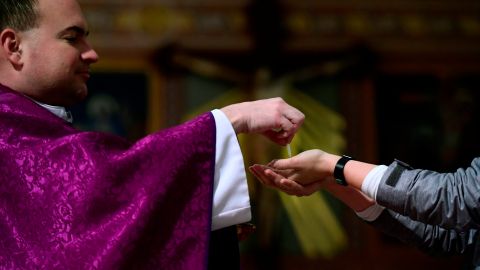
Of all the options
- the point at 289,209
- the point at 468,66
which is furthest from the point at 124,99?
the point at 468,66

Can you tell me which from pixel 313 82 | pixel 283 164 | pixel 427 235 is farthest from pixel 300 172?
pixel 313 82

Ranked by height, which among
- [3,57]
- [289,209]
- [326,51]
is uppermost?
[3,57]

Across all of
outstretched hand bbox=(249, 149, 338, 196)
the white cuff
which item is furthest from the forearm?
the white cuff

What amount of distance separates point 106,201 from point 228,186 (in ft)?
1.07

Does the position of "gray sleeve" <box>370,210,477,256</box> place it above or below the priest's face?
below

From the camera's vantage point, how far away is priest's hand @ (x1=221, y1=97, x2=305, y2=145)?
2164 mm

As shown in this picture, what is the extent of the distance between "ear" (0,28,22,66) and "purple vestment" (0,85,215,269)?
28 centimetres

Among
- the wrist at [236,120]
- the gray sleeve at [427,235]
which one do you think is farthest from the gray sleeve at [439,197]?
the wrist at [236,120]

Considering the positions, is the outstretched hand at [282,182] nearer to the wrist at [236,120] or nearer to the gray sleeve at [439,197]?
the wrist at [236,120]

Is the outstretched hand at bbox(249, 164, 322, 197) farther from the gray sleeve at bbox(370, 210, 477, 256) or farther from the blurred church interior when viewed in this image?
the blurred church interior

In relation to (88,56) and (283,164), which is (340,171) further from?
(88,56)

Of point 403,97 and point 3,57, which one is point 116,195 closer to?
point 3,57

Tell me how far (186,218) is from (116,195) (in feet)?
0.64

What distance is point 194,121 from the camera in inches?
84.5
